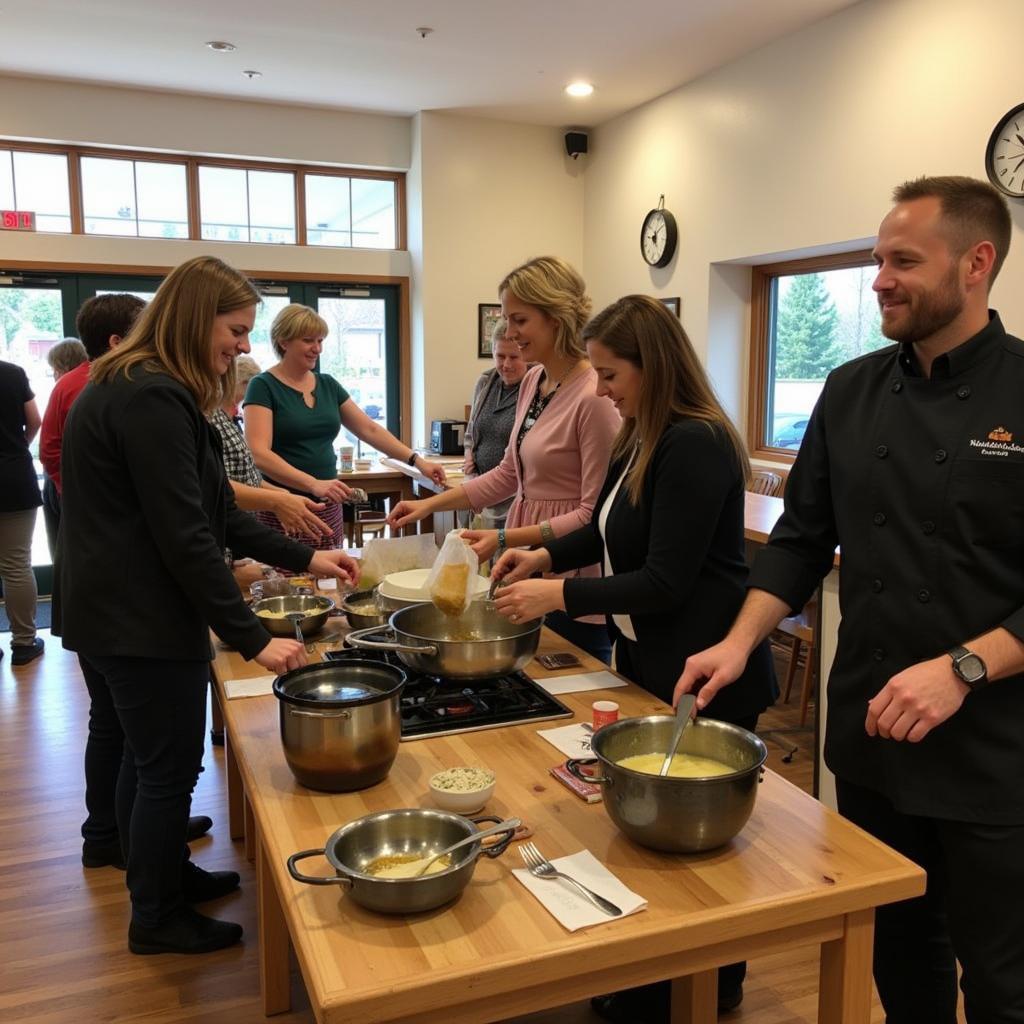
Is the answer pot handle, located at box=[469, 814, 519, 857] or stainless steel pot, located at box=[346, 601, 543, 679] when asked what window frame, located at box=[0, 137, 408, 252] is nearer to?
stainless steel pot, located at box=[346, 601, 543, 679]

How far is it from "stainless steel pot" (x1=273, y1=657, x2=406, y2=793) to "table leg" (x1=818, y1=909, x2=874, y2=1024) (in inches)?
25.9

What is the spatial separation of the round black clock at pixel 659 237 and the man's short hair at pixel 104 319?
3.82 meters

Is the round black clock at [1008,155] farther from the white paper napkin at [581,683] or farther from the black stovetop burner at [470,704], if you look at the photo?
the black stovetop burner at [470,704]

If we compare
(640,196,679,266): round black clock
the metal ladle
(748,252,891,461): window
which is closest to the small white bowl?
the metal ladle

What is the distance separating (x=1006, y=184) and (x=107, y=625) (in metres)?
3.60

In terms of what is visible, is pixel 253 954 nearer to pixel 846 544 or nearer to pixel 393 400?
pixel 846 544

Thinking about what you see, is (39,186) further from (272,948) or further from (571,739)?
(571,739)

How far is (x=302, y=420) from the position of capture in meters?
3.42

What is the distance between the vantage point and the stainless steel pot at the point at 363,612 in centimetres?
214

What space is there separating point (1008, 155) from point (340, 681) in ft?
11.4

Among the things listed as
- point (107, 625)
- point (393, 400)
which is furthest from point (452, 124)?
point (107, 625)

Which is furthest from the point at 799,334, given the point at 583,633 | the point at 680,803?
the point at 680,803

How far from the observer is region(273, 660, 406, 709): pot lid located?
1.49 meters

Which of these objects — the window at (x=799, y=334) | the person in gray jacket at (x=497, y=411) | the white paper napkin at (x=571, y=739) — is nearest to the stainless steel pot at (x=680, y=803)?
the white paper napkin at (x=571, y=739)
